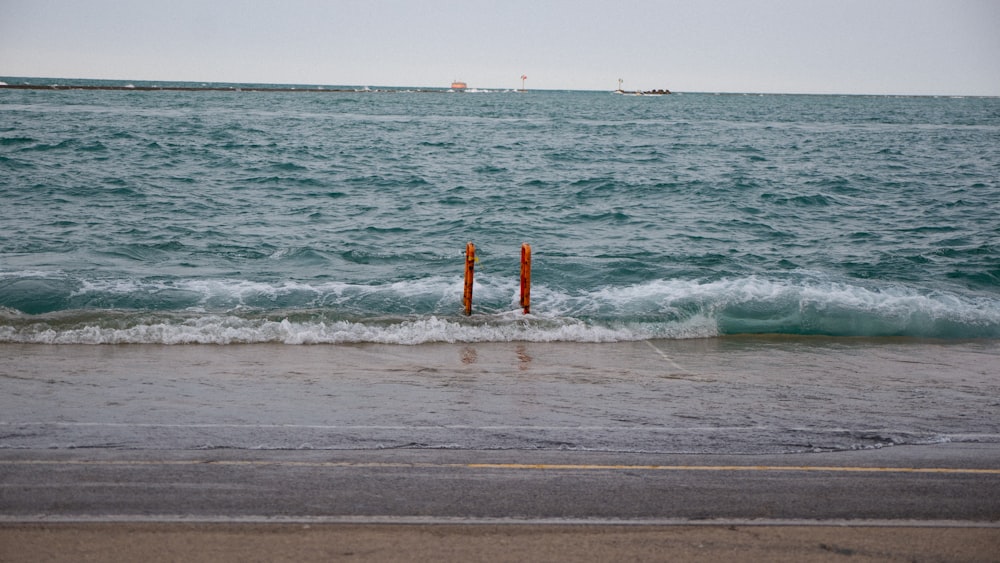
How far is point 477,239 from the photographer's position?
2362cm

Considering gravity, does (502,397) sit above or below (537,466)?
below

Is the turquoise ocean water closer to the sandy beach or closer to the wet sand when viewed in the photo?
the wet sand

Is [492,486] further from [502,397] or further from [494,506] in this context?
[502,397]

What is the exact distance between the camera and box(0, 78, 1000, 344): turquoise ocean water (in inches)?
593

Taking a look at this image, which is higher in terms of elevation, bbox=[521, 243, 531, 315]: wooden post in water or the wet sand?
bbox=[521, 243, 531, 315]: wooden post in water

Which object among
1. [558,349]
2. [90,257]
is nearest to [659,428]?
[558,349]

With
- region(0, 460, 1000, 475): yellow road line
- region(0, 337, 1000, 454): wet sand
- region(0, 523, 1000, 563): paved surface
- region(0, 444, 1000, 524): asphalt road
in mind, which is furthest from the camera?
region(0, 337, 1000, 454): wet sand

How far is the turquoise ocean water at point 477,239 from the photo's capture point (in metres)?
15.1

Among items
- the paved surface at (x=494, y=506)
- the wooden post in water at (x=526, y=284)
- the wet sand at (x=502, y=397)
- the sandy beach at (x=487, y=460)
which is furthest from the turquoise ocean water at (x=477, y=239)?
the paved surface at (x=494, y=506)

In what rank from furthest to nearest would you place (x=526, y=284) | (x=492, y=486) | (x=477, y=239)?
(x=477, y=239)
(x=526, y=284)
(x=492, y=486)

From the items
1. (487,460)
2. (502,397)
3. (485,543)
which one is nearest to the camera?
(485,543)

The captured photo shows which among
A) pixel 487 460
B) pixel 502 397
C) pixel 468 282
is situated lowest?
pixel 502 397

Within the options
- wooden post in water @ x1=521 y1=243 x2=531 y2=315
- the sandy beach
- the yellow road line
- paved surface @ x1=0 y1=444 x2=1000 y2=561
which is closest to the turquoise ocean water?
wooden post in water @ x1=521 y1=243 x2=531 y2=315

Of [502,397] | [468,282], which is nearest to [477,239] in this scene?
[468,282]
